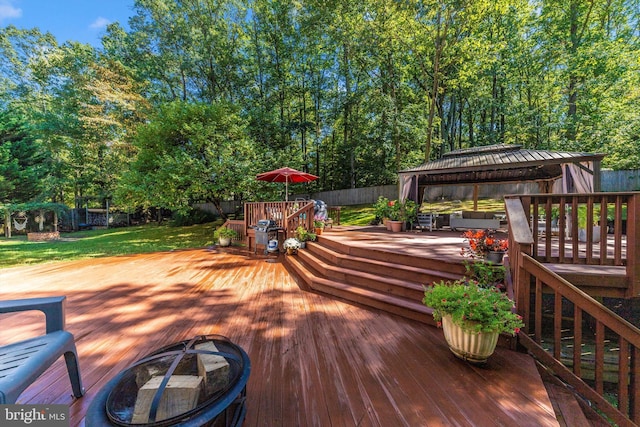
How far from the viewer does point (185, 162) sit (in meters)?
9.55

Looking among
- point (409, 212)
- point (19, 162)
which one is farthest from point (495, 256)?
point (19, 162)

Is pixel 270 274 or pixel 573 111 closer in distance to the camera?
pixel 270 274

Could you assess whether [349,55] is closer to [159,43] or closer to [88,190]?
[159,43]

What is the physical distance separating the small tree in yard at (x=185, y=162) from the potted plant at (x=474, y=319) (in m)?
9.24

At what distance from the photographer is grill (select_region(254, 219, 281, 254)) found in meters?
7.04

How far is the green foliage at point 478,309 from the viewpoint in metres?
2.04

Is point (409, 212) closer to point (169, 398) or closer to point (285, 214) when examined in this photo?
point (285, 214)

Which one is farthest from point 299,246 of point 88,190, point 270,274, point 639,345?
point 88,190

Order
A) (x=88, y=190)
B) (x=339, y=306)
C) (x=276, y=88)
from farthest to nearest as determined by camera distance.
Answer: (x=88, y=190), (x=276, y=88), (x=339, y=306)

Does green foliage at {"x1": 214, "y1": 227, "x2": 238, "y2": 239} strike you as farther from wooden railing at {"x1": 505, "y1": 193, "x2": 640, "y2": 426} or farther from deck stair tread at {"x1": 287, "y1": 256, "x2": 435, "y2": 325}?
wooden railing at {"x1": 505, "y1": 193, "x2": 640, "y2": 426}

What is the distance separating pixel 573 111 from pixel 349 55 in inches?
497

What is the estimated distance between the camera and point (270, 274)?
5.35 metres

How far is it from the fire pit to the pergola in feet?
24.1

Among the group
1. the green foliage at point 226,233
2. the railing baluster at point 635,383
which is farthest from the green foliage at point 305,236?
the railing baluster at point 635,383
